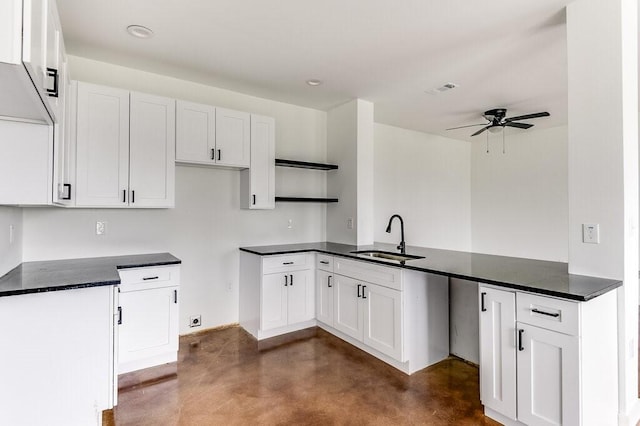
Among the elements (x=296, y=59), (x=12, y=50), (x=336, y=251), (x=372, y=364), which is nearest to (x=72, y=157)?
(x=12, y=50)

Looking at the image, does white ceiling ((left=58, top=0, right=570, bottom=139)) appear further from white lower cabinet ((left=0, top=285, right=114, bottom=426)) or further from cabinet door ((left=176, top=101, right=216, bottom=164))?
white lower cabinet ((left=0, top=285, right=114, bottom=426))

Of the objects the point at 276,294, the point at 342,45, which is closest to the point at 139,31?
the point at 342,45

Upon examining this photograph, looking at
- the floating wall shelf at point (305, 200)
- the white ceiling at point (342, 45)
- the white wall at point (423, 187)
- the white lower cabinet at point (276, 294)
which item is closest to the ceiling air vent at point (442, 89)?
the white ceiling at point (342, 45)

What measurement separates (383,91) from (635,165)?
2360 millimetres

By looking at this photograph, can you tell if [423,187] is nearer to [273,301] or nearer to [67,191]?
[273,301]

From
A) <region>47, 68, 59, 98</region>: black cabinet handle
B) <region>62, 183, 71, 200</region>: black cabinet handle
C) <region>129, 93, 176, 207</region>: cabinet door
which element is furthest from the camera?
<region>129, 93, 176, 207</region>: cabinet door

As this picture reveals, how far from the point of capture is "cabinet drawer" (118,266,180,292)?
8.88 feet

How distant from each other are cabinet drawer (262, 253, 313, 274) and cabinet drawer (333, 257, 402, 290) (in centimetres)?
38

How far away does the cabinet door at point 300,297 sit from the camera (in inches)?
142

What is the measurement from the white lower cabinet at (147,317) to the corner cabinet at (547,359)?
241 cm

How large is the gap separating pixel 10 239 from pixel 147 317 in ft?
3.56

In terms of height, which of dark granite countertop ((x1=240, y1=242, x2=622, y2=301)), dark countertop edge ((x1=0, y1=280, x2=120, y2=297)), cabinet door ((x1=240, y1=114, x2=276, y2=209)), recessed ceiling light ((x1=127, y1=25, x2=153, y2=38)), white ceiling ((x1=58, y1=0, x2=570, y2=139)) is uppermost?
white ceiling ((x1=58, y1=0, x2=570, y2=139))

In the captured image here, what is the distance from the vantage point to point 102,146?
279cm

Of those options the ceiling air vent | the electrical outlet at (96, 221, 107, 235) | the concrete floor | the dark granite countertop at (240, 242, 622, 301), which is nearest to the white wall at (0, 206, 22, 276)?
the electrical outlet at (96, 221, 107, 235)
